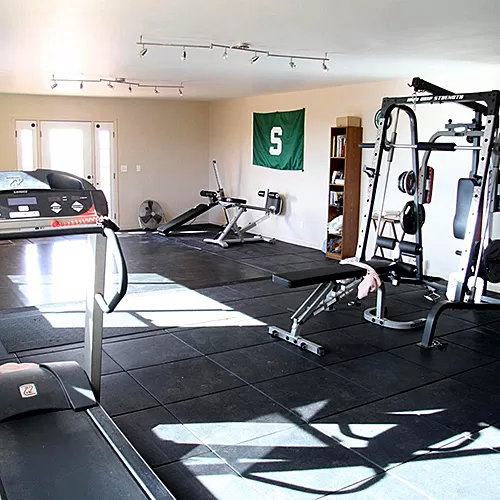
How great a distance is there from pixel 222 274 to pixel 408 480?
446cm

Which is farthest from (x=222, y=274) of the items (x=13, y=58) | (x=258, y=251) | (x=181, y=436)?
(x=181, y=436)

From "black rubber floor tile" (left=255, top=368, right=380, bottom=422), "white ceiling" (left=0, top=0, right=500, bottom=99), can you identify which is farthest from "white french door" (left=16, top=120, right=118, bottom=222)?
"black rubber floor tile" (left=255, top=368, right=380, bottom=422)

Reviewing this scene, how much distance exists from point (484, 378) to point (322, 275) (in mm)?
1320

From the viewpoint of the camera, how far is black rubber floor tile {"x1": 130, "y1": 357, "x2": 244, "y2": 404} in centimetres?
355

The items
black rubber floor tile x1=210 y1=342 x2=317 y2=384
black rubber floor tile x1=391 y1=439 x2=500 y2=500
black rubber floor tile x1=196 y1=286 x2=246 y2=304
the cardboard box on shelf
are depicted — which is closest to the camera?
black rubber floor tile x1=391 y1=439 x2=500 y2=500

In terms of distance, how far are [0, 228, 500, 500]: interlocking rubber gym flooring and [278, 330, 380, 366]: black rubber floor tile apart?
2 cm

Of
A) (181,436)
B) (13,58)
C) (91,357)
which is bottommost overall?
(181,436)

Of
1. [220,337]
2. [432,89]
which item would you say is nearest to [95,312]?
[220,337]

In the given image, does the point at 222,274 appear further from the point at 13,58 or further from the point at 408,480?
the point at 408,480

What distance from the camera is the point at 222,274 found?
6.91 meters

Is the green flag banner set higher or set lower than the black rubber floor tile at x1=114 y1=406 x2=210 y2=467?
higher

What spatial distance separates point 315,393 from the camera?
11.8 feet

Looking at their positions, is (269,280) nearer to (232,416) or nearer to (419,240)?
(419,240)

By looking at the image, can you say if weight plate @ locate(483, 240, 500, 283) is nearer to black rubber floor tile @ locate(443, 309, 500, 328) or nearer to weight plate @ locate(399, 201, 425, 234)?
black rubber floor tile @ locate(443, 309, 500, 328)
